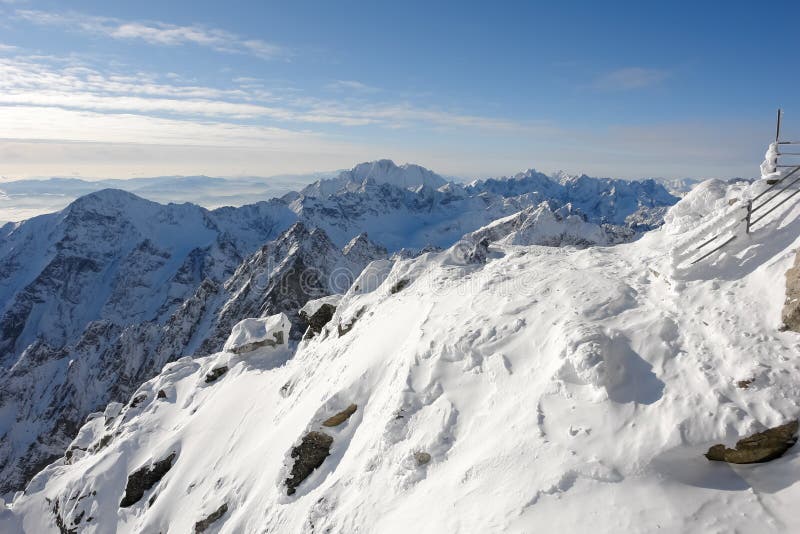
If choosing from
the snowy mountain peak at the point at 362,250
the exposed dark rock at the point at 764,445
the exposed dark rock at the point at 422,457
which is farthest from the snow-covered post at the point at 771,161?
the snowy mountain peak at the point at 362,250

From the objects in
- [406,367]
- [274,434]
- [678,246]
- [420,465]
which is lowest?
[274,434]

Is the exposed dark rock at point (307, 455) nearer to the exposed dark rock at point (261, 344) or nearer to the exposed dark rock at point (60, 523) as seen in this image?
the exposed dark rock at point (261, 344)

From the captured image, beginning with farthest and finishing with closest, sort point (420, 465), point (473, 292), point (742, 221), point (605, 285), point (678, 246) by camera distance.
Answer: point (473, 292), point (605, 285), point (678, 246), point (742, 221), point (420, 465)

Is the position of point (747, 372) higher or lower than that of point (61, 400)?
higher

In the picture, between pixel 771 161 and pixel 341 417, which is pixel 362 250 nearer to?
pixel 341 417

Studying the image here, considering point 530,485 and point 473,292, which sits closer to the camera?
point 530,485

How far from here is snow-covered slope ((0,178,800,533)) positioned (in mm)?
8156

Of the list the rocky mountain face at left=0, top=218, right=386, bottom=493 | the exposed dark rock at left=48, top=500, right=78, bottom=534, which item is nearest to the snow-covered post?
the exposed dark rock at left=48, top=500, right=78, bottom=534

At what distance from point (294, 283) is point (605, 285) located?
9956 centimetres

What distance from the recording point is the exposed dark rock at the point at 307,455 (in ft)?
47.1

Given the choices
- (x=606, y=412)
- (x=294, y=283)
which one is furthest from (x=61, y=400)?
(x=606, y=412)

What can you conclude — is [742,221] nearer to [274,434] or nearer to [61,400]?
[274,434]

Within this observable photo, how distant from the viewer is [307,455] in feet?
48.2

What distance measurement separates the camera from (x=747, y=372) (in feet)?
29.0
